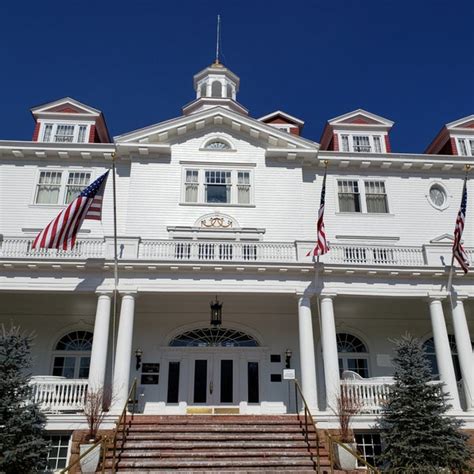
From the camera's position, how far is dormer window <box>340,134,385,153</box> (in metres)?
21.7

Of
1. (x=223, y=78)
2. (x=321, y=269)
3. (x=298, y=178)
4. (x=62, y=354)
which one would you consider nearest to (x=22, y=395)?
(x=62, y=354)

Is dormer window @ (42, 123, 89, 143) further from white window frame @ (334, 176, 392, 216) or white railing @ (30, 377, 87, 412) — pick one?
white window frame @ (334, 176, 392, 216)

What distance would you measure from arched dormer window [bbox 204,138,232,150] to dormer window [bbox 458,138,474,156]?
10.8 meters

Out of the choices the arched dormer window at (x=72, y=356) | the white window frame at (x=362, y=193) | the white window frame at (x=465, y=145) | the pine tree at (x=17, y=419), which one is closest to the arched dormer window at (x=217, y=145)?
the white window frame at (x=362, y=193)

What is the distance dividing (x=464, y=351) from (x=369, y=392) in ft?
11.2

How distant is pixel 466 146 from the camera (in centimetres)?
2191

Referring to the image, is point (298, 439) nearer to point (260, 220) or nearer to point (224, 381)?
point (224, 381)

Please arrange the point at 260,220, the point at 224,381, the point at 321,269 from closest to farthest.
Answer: the point at 321,269 < the point at 224,381 < the point at 260,220

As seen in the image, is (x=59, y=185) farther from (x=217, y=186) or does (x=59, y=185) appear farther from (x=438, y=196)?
(x=438, y=196)

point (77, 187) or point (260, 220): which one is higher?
point (77, 187)

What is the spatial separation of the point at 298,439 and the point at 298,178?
1085 cm

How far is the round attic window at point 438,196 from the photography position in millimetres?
20359

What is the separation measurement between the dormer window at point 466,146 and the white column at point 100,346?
17.0m

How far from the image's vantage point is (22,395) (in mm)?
12312
